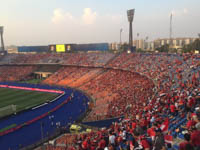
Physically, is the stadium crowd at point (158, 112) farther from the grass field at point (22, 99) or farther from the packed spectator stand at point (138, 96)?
the grass field at point (22, 99)

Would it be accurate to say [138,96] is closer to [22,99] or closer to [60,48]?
[22,99]

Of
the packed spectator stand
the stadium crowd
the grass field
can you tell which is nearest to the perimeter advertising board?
the packed spectator stand

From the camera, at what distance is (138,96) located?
1011 inches

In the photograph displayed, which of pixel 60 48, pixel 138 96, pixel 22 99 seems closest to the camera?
pixel 138 96

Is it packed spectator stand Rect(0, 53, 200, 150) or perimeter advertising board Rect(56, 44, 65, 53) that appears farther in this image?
perimeter advertising board Rect(56, 44, 65, 53)

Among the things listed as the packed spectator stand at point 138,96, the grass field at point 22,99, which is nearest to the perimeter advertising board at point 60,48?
the packed spectator stand at point 138,96

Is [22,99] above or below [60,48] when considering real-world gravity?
below

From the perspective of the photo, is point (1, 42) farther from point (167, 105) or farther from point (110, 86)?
point (167, 105)

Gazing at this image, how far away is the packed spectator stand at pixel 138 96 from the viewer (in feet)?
24.6

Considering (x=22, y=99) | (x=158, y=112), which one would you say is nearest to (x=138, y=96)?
(x=158, y=112)

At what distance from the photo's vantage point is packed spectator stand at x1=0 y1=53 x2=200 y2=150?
7499 millimetres

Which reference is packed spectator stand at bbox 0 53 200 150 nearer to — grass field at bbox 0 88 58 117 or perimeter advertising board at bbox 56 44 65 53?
perimeter advertising board at bbox 56 44 65 53

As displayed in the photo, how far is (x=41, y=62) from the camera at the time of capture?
6462 cm

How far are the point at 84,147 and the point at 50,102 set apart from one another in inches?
1026
